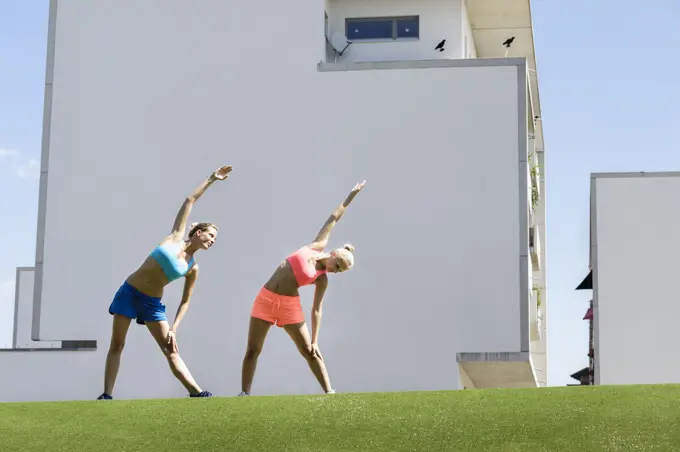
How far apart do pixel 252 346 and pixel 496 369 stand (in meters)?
10.7

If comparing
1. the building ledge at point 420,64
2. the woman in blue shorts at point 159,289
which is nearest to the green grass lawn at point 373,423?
the woman in blue shorts at point 159,289

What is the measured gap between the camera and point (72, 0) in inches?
1024

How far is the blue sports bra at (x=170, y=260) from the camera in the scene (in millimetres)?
14047

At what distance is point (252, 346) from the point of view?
15.2 m

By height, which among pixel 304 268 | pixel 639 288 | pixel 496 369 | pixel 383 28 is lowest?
pixel 496 369

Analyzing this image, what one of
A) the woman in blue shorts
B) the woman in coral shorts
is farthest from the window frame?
the woman in blue shorts

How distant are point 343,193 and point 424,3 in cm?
491

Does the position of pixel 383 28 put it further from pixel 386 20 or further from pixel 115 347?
pixel 115 347

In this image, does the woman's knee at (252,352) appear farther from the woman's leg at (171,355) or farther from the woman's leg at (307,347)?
the woman's leg at (171,355)

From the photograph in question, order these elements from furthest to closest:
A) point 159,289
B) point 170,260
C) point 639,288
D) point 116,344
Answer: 1. point 639,288
2. point 116,344
3. point 159,289
4. point 170,260

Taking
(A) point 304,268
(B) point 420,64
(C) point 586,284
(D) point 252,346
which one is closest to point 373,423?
(A) point 304,268

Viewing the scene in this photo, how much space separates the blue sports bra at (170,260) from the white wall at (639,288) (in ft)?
50.0

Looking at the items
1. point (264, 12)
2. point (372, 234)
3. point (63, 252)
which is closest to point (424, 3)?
point (264, 12)

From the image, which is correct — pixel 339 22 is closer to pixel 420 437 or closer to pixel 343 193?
pixel 343 193
